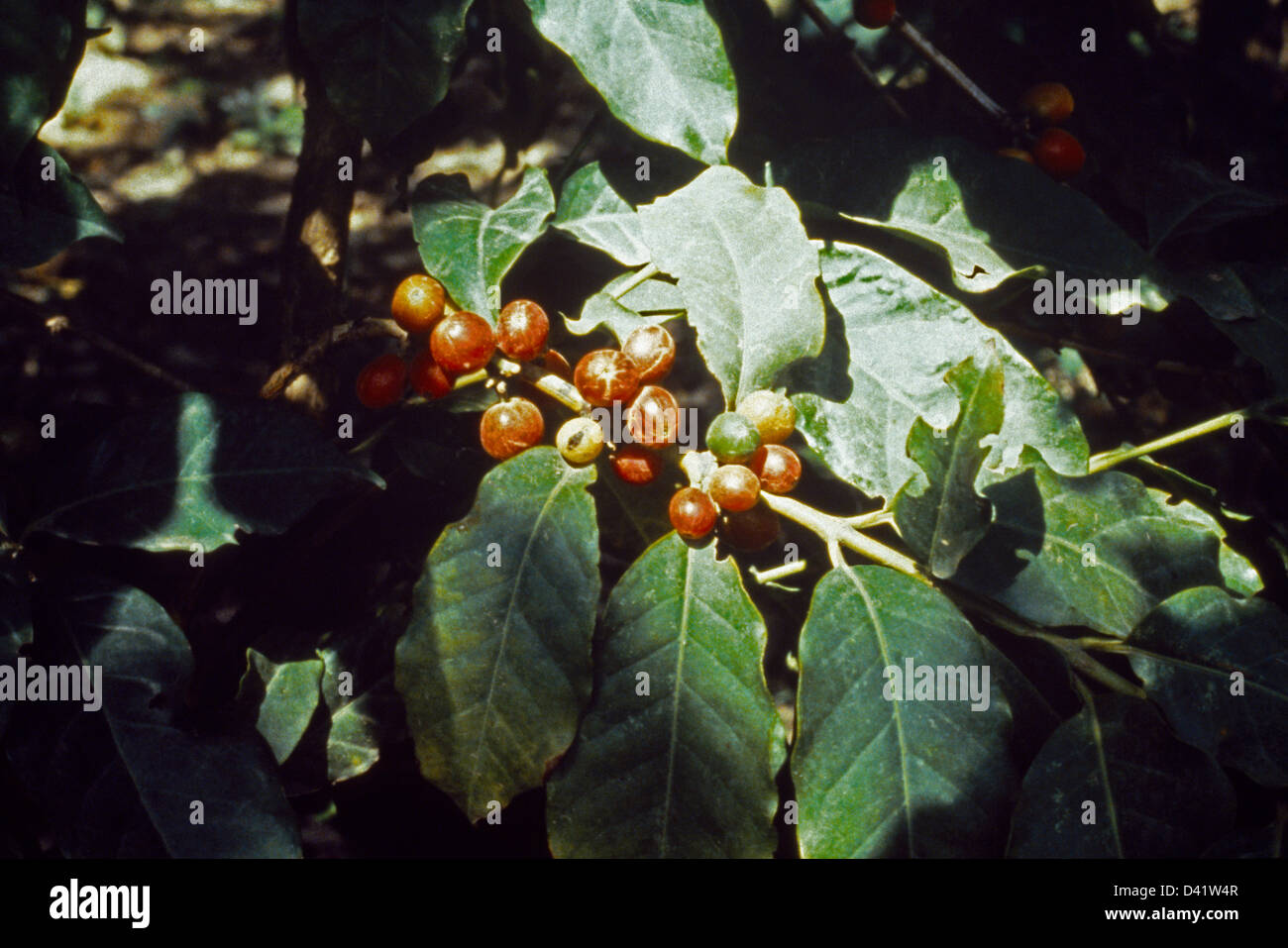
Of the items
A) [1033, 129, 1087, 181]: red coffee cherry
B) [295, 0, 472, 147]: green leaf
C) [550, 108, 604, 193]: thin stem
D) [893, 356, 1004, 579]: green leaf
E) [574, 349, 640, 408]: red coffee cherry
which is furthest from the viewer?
[550, 108, 604, 193]: thin stem

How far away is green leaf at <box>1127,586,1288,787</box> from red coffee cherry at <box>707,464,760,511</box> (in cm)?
53

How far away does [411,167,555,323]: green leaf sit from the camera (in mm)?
1247

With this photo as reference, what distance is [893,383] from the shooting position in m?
1.28

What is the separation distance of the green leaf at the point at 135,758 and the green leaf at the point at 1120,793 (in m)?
0.95

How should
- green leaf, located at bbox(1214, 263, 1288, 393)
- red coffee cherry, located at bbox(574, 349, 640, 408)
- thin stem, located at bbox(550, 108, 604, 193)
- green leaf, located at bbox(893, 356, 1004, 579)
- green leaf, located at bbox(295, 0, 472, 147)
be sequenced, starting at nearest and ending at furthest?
green leaf, located at bbox(893, 356, 1004, 579)
red coffee cherry, located at bbox(574, 349, 640, 408)
green leaf, located at bbox(295, 0, 472, 147)
green leaf, located at bbox(1214, 263, 1288, 393)
thin stem, located at bbox(550, 108, 604, 193)

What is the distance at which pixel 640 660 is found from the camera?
1.16 m

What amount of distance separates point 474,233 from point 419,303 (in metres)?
0.15

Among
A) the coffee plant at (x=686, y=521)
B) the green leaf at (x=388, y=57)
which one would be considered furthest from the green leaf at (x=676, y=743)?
the green leaf at (x=388, y=57)

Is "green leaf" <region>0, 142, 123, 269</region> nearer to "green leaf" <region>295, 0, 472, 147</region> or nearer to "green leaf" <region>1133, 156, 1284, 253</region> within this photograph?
"green leaf" <region>295, 0, 472, 147</region>

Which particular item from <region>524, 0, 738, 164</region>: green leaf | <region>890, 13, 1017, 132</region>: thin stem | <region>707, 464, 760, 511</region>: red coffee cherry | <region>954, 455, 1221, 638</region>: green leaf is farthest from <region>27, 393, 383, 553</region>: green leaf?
<region>890, 13, 1017, 132</region>: thin stem

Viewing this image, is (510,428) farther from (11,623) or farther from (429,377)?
(11,623)

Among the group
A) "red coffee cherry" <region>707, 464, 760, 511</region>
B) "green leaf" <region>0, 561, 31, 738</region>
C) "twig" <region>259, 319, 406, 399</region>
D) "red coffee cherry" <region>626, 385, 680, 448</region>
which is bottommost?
"green leaf" <region>0, 561, 31, 738</region>

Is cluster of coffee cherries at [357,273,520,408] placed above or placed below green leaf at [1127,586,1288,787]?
above
